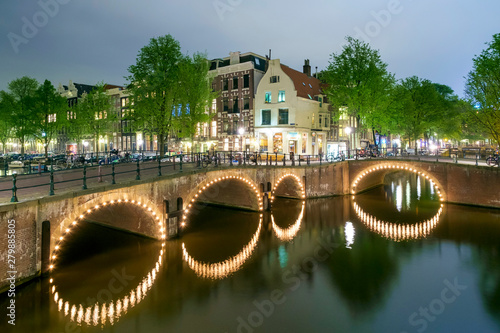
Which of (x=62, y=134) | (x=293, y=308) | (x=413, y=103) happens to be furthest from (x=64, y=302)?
(x=62, y=134)

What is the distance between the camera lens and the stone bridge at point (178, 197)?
10.5 m

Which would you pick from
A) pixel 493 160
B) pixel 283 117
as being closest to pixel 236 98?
pixel 283 117

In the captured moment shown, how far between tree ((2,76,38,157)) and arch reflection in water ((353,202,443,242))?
3886cm

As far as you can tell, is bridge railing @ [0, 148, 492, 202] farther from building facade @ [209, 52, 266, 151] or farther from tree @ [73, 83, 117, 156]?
tree @ [73, 83, 117, 156]

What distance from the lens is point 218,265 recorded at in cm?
1438

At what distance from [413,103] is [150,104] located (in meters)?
36.1

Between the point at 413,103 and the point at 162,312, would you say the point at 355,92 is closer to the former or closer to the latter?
the point at 413,103

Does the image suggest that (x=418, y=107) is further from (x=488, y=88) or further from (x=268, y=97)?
(x=268, y=97)

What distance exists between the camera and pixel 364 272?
537 inches

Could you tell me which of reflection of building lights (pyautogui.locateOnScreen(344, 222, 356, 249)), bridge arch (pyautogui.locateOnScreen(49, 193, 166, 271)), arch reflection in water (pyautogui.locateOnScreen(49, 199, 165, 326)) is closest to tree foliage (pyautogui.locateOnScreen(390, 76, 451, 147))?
reflection of building lights (pyautogui.locateOnScreen(344, 222, 356, 249))

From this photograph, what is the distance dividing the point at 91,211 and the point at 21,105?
3550cm

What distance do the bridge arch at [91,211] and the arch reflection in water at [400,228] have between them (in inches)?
527

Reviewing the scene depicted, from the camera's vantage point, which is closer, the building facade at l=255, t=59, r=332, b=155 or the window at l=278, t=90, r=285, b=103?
the building facade at l=255, t=59, r=332, b=155

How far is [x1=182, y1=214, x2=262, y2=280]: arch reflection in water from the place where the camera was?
1344cm
